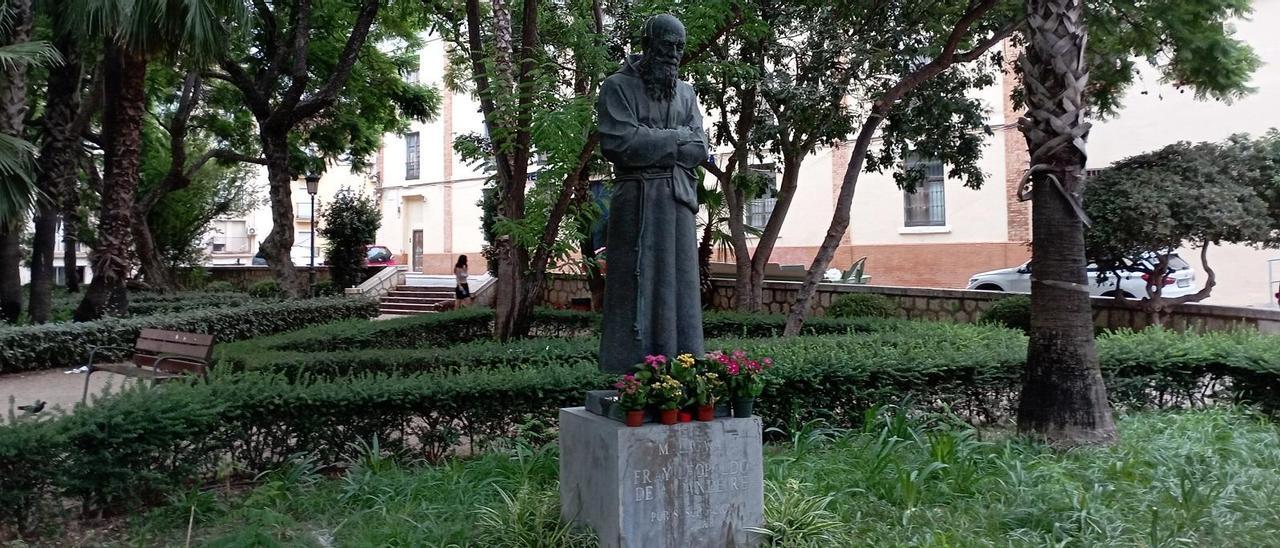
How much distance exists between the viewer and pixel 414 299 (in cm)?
2500

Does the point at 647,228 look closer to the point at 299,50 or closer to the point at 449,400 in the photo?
the point at 449,400

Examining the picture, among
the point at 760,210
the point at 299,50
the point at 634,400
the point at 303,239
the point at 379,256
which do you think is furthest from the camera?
the point at 303,239

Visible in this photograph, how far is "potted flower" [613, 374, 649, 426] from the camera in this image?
13.1 ft

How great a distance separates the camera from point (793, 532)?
436 cm

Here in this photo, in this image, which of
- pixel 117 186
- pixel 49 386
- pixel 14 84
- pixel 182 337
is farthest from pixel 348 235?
pixel 182 337

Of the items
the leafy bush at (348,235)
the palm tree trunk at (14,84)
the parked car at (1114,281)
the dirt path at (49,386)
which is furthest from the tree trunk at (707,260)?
the leafy bush at (348,235)

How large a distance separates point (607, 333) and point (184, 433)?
97.7 inches

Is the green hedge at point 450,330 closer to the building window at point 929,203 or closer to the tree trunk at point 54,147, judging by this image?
the tree trunk at point 54,147

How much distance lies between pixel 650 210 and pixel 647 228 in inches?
3.5

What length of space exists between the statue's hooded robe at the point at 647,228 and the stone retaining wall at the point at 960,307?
8.86 metres

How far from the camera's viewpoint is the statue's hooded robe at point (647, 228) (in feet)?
14.6

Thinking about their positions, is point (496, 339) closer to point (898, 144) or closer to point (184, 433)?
point (184, 433)

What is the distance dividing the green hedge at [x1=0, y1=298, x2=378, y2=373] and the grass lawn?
755 centimetres

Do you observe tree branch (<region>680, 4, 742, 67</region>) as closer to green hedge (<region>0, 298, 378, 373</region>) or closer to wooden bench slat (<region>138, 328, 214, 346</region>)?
wooden bench slat (<region>138, 328, 214, 346</region>)
